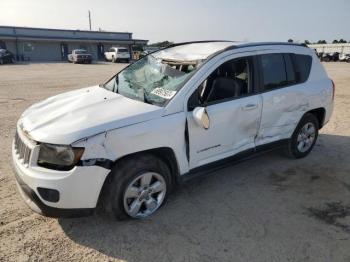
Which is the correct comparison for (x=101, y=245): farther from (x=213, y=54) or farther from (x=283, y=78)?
(x=283, y=78)

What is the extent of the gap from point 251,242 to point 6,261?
2.28 metres

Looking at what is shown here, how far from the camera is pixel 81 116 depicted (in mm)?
3486

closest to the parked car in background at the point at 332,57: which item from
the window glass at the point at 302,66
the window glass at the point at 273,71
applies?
the window glass at the point at 302,66

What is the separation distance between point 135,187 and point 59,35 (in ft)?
168

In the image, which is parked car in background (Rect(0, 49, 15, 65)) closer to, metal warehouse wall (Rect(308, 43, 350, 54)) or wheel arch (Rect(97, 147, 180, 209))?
wheel arch (Rect(97, 147, 180, 209))

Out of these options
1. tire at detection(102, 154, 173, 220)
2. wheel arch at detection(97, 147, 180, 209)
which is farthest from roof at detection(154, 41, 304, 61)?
tire at detection(102, 154, 173, 220)

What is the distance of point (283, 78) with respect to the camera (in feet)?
16.2

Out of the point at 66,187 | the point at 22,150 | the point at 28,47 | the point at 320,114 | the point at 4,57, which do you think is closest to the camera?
the point at 66,187

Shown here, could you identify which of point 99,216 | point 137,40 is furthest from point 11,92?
point 137,40

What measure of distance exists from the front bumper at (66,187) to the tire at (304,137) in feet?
10.9

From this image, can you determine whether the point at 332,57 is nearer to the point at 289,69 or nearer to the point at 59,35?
the point at 59,35

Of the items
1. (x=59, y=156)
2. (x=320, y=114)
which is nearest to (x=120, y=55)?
(x=320, y=114)

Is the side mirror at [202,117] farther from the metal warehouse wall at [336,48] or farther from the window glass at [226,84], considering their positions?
the metal warehouse wall at [336,48]

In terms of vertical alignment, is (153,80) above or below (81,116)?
above
